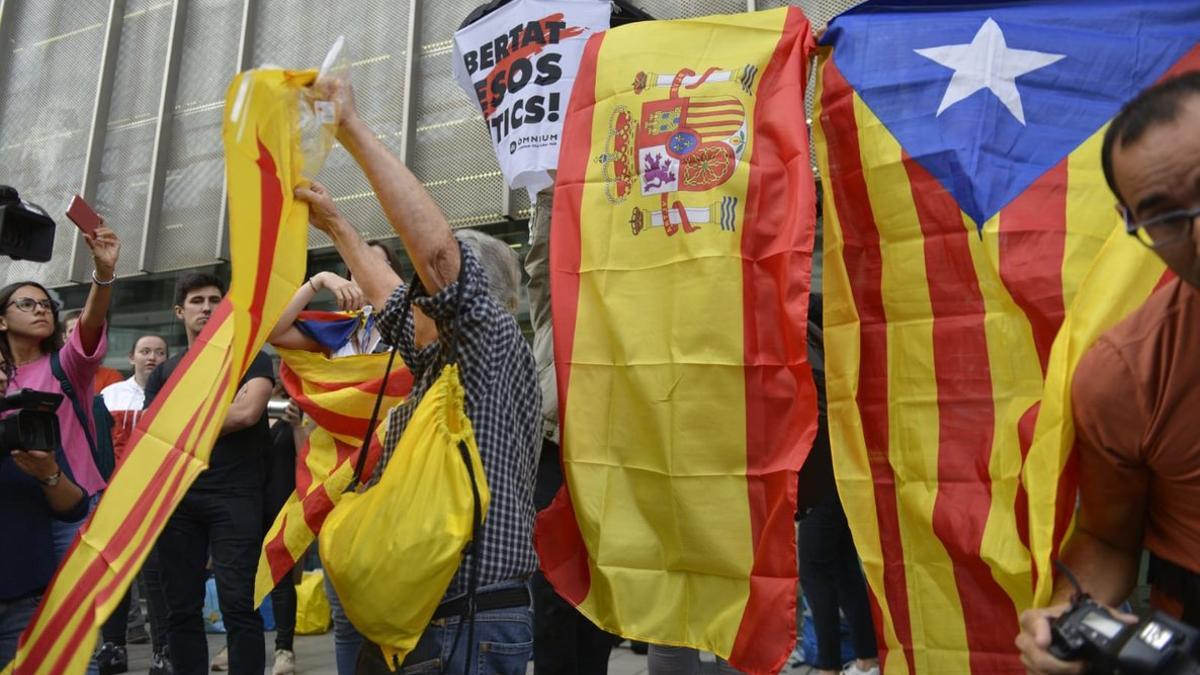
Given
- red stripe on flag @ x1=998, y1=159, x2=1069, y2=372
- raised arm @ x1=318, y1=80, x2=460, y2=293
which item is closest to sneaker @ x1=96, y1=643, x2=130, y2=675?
raised arm @ x1=318, y1=80, x2=460, y2=293

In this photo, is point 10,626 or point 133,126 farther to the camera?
point 133,126

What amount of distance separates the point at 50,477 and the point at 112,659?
301 centimetres

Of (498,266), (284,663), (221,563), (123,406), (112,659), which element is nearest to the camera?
(498,266)

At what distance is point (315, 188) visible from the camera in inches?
96.2

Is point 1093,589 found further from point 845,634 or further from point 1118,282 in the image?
point 845,634

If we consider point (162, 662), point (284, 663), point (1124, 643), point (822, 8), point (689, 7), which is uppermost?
point (689, 7)

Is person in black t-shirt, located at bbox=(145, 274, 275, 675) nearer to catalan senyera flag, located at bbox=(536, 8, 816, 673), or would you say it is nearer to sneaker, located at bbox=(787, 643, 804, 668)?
catalan senyera flag, located at bbox=(536, 8, 816, 673)

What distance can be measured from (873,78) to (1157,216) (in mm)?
1768

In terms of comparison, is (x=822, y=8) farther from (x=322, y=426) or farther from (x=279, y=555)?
(x=279, y=555)

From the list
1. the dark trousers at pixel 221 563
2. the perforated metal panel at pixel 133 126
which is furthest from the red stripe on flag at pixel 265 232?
the perforated metal panel at pixel 133 126

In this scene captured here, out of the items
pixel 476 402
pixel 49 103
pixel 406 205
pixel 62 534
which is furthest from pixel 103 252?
pixel 49 103

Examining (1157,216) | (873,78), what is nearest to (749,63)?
(873,78)

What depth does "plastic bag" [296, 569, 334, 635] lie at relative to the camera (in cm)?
677

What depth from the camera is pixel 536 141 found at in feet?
12.0
